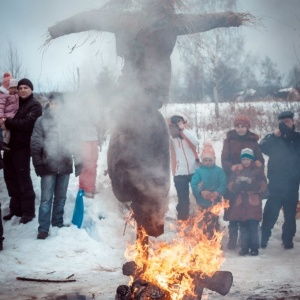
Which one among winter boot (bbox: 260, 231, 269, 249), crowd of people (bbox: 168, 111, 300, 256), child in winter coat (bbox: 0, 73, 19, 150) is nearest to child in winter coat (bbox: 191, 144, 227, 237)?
crowd of people (bbox: 168, 111, 300, 256)

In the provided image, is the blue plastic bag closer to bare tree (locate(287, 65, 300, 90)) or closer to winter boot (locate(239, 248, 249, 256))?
winter boot (locate(239, 248, 249, 256))

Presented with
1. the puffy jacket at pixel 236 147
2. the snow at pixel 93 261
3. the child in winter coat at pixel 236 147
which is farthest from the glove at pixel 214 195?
the snow at pixel 93 261

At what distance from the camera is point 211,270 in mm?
3504

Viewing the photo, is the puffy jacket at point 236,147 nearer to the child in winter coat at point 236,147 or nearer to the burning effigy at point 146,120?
the child in winter coat at point 236,147

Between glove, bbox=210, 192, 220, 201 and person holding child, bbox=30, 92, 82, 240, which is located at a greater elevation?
person holding child, bbox=30, 92, 82, 240

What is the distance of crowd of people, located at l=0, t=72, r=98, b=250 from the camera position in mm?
5727

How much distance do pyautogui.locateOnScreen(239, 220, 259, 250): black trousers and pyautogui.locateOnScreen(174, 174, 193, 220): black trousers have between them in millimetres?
964

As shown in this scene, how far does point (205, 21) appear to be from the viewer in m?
3.43

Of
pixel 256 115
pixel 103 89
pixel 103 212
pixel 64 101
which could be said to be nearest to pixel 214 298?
pixel 103 89

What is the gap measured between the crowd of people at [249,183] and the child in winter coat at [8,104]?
114 inches

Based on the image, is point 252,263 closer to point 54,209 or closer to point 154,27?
point 54,209

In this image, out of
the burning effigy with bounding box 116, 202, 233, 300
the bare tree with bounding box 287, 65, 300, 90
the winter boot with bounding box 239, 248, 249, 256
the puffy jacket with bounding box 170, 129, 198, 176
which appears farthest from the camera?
the bare tree with bounding box 287, 65, 300, 90

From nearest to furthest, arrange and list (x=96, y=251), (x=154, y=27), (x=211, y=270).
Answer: (x=154, y=27) → (x=211, y=270) → (x=96, y=251)

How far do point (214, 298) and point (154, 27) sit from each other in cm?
262
